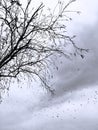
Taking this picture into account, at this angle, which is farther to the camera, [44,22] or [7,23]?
[44,22]

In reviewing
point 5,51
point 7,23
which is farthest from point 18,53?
point 7,23

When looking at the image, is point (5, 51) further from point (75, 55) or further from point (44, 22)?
point (75, 55)

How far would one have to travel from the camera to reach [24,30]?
1044cm

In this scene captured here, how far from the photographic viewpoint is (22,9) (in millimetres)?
10414

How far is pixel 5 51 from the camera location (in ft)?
34.5

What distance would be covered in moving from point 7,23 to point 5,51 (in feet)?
3.62

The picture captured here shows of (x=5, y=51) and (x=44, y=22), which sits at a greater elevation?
(x=44, y=22)

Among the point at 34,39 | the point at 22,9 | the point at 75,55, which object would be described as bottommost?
the point at 75,55

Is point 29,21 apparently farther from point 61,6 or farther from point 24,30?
point 61,6

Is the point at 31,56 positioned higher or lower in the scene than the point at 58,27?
lower

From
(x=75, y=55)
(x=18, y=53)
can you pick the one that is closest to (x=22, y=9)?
(x=18, y=53)

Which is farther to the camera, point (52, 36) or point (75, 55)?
point (52, 36)

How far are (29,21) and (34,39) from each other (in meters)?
0.80

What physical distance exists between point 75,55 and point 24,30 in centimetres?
215
